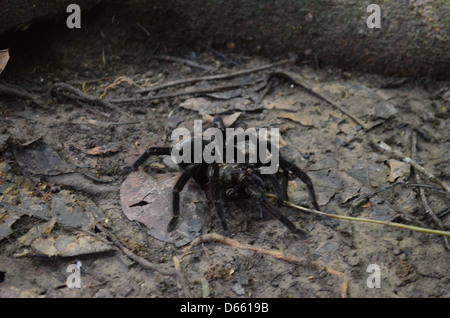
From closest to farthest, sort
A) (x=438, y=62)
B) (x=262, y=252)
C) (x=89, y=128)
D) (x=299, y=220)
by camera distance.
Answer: (x=262, y=252)
(x=299, y=220)
(x=89, y=128)
(x=438, y=62)

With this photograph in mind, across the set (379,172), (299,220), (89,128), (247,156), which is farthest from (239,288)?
(89,128)

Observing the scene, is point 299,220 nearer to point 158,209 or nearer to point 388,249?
point 388,249

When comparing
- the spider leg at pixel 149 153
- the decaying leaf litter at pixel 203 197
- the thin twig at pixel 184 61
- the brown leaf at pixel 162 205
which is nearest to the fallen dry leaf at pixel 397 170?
the decaying leaf litter at pixel 203 197

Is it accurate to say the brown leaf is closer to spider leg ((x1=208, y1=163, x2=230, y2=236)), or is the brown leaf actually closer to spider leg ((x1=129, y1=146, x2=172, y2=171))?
spider leg ((x1=129, y1=146, x2=172, y2=171))

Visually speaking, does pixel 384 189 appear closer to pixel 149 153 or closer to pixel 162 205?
pixel 162 205

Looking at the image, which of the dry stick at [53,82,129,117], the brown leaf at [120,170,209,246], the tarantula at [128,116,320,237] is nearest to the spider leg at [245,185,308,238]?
the tarantula at [128,116,320,237]

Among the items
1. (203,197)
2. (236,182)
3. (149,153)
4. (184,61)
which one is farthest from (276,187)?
(184,61)
